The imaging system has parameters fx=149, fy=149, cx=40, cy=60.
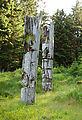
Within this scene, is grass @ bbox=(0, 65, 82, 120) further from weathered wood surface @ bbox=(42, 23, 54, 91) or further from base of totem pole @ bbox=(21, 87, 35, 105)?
weathered wood surface @ bbox=(42, 23, 54, 91)

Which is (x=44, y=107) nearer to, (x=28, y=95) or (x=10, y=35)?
(x=28, y=95)

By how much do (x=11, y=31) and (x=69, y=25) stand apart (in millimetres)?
11013

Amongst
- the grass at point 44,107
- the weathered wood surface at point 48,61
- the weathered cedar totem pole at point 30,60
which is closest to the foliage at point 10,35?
the grass at point 44,107

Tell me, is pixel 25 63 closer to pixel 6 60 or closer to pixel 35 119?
pixel 35 119

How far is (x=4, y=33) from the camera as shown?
20.6 m

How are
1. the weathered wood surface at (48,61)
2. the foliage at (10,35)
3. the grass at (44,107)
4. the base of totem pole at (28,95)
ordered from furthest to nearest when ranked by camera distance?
the foliage at (10,35) < the weathered wood surface at (48,61) < the base of totem pole at (28,95) < the grass at (44,107)

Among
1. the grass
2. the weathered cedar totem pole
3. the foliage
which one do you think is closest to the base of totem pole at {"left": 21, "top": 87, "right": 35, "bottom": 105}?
the weathered cedar totem pole

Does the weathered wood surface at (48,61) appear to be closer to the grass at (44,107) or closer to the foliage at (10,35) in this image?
the grass at (44,107)

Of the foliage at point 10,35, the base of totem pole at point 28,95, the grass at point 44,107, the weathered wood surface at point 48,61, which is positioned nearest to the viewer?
the grass at point 44,107

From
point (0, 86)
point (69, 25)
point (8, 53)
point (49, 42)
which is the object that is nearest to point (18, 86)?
point (0, 86)

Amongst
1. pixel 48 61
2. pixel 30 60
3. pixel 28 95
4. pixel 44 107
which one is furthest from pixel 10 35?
pixel 44 107

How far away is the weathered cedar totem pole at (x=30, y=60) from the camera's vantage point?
6.45m

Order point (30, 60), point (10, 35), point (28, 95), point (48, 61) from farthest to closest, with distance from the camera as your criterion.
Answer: point (10, 35) → point (48, 61) → point (30, 60) → point (28, 95)

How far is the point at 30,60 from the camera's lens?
657 centimetres
